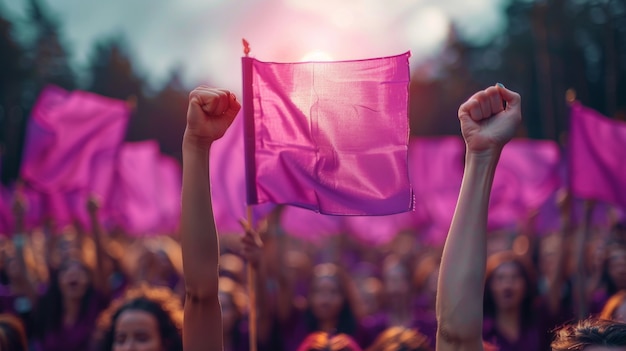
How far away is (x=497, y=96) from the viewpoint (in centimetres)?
246

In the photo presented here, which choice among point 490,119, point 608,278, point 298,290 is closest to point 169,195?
point 298,290

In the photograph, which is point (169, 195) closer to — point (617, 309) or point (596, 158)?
point (596, 158)

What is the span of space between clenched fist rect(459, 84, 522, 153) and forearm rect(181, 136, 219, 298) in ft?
2.72

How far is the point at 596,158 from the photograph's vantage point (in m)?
6.09

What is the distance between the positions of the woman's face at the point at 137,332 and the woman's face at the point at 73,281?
7.70ft

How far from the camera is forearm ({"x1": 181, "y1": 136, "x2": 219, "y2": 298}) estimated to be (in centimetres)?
247

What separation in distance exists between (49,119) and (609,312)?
197 inches

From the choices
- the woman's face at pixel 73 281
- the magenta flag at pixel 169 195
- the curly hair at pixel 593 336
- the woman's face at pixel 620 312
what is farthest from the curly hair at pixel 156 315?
the magenta flag at pixel 169 195

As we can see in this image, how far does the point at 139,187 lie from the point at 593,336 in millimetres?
7319

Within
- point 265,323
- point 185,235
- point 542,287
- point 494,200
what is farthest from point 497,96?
point 494,200

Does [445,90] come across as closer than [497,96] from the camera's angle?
No

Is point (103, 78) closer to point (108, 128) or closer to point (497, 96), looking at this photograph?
point (108, 128)

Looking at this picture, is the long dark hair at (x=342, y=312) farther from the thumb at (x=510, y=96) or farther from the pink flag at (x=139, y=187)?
the thumb at (x=510, y=96)

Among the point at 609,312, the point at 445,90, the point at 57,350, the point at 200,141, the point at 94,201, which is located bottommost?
the point at 57,350
